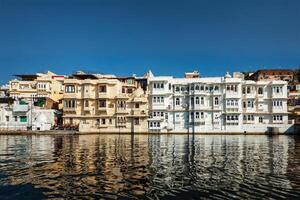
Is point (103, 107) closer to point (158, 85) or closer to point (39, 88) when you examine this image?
point (158, 85)

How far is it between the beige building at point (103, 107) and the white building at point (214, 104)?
363 cm

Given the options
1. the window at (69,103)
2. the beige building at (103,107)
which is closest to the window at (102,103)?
the beige building at (103,107)

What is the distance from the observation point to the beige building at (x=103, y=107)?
7438cm

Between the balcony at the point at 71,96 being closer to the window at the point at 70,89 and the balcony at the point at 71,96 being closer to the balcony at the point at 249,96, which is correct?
the window at the point at 70,89

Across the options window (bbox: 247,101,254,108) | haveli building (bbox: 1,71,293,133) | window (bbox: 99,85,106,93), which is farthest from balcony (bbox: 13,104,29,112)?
window (bbox: 247,101,254,108)

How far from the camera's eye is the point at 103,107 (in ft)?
251

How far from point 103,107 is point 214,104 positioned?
2662 cm

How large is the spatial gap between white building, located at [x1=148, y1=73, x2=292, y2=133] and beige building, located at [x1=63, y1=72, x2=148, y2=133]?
3.63 meters

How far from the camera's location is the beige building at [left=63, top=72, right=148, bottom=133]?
244 ft

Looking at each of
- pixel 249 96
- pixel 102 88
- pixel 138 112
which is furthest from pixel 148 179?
pixel 102 88

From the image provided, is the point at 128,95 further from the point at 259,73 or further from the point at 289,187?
the point at 289,187

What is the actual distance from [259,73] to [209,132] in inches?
1751

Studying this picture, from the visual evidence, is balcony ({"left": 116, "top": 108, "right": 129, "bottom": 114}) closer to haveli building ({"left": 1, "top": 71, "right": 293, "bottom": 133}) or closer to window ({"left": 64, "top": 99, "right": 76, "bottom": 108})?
haveli building ({"left": 1, "top": 71, "right": 293, "bottom": 133})

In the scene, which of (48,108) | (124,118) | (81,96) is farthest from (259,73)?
(48,108)
